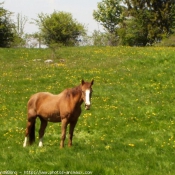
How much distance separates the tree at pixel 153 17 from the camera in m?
65.9

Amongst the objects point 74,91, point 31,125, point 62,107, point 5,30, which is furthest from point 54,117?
point 5,30

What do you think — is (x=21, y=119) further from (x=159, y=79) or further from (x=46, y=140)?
(x=159, y=79)

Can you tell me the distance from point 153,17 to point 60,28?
20.2m

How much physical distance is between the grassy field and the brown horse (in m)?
0.87

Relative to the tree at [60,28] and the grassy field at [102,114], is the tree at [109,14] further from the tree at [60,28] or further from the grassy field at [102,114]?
the grassy field at [102,114]

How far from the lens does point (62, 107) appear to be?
42.5 ft

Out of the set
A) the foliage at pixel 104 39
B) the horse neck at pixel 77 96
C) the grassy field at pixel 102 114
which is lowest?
the grassy field at pixel 102 114

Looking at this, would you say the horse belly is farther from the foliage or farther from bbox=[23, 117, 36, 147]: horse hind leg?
the foliage

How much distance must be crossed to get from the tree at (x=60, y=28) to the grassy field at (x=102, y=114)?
34.4 m

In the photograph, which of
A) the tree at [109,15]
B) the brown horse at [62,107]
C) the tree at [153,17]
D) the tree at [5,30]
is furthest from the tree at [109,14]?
the brown horse at [62,107]

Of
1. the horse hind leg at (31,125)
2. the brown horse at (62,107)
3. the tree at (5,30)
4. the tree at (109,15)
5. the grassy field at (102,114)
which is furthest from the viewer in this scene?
the tree at (109,15)

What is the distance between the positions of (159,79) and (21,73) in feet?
37.7

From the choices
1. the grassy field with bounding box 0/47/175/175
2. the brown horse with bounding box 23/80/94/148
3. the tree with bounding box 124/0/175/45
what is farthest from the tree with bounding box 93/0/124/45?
the brown horse with bounding box 23/80/94/148

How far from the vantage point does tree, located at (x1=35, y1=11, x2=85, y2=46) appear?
248 ft
